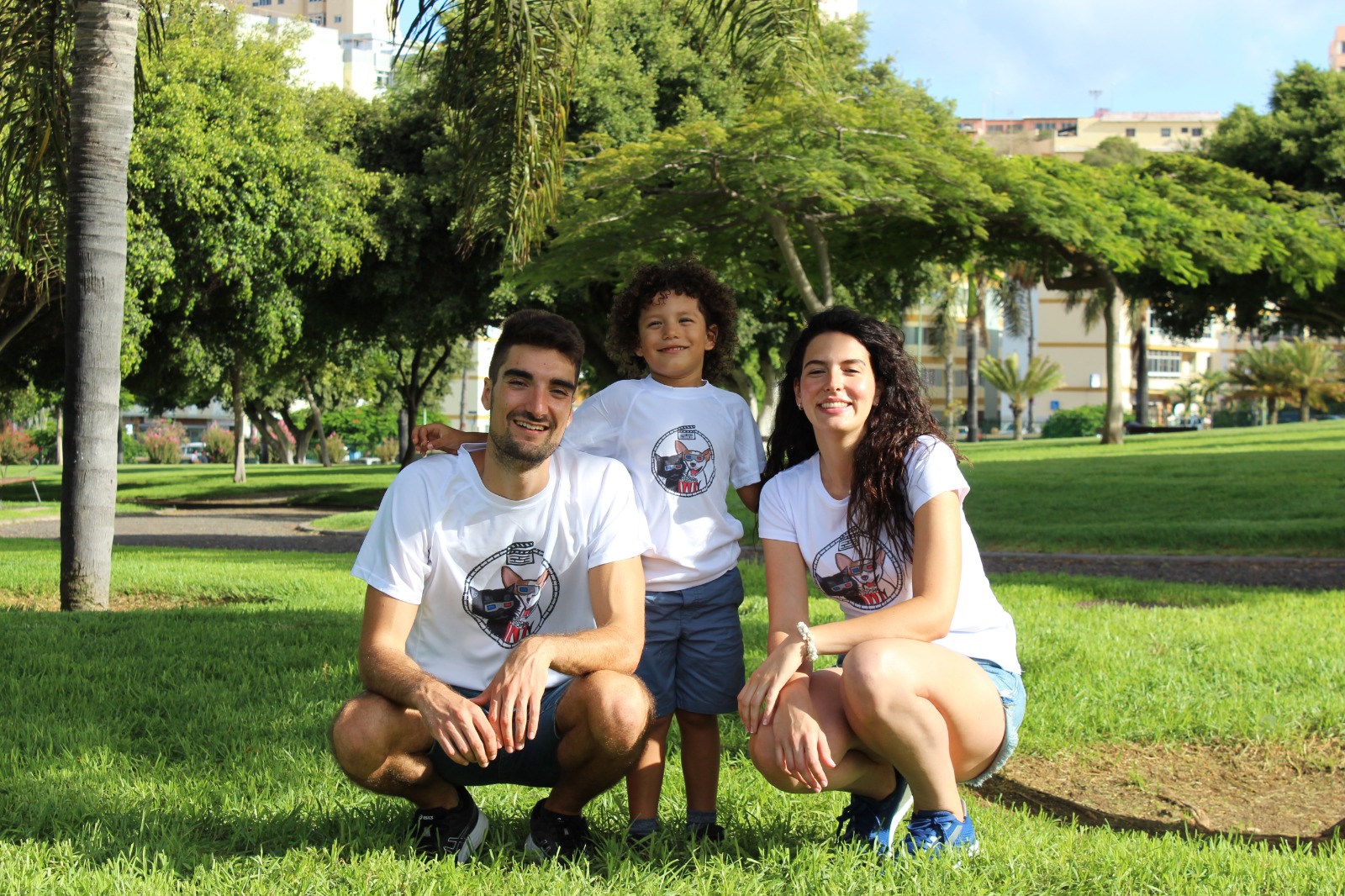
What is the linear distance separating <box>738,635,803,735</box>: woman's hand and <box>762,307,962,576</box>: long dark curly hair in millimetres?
418

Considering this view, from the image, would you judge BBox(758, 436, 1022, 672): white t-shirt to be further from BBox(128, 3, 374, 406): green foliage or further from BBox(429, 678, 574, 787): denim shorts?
BBox(128, 3, 374, 406): green foliage

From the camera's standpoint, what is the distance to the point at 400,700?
283cm

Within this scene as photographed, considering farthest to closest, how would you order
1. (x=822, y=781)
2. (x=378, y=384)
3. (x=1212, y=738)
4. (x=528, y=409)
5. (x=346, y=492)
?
(x=378, y=384) → (x=346, y=492) → (x=1212, y=738) → (x=528, y=409) → (x=822, y=781)

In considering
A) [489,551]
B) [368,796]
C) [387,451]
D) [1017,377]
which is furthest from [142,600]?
[1017,377]

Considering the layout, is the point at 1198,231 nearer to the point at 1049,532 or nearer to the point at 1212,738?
the point at 1049,532

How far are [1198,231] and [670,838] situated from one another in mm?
14697

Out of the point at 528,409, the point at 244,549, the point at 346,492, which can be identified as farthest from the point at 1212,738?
the point at 346,492

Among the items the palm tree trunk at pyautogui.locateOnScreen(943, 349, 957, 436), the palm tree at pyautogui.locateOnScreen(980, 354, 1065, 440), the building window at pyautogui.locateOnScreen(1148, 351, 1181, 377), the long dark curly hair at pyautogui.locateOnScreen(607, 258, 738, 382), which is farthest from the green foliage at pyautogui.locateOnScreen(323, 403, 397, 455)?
the long dark curly hair at pyautogui.locateOnScreen(607, 258, 738, 382)

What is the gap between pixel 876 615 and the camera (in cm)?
298

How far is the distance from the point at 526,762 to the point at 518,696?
1.17 feet

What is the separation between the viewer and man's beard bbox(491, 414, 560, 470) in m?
3.02

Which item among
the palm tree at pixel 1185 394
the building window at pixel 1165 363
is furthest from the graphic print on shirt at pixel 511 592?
the building window at pixel 1165 363

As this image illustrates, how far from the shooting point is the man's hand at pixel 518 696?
272 centimetres

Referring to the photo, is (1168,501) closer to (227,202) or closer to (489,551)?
(227,202)
